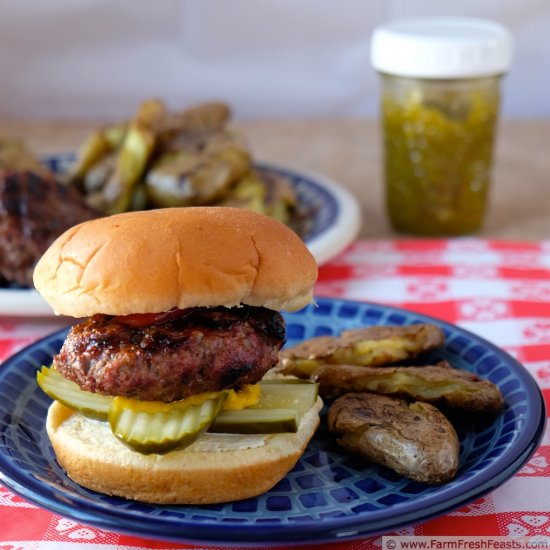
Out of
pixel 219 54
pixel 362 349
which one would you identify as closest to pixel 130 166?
pixel 362 349

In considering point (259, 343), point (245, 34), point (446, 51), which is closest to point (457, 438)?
point (259, 343)

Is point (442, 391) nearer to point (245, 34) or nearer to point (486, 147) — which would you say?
point (486, 147)

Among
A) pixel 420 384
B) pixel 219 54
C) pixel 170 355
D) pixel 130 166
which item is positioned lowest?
pixel 219 54

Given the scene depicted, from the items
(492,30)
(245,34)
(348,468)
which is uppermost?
(492,30)

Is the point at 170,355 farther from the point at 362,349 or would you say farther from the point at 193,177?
the point at 193,177

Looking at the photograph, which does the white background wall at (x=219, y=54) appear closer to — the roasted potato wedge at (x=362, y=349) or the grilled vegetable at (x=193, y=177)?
the grilled vegetable at (x=193, y=177)
